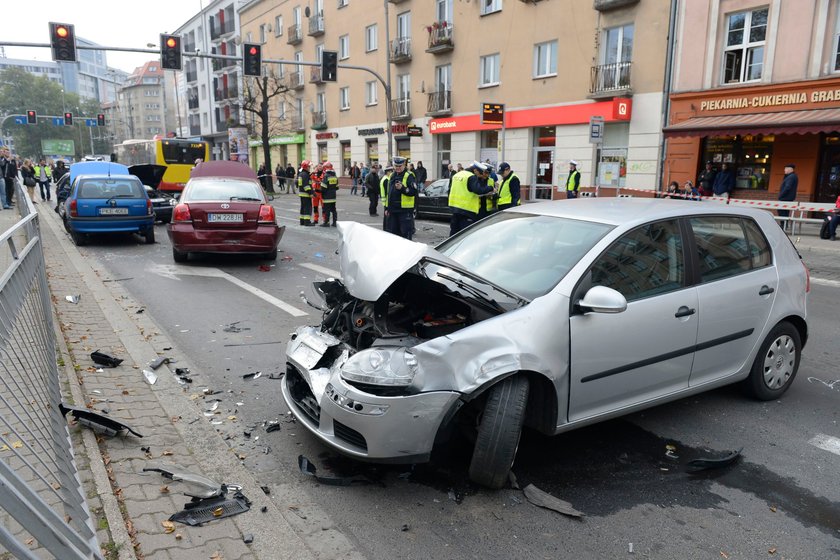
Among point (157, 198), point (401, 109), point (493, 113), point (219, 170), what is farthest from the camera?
point (401, 109)

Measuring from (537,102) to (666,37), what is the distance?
5896 millimetres

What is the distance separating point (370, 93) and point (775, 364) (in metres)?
34.2

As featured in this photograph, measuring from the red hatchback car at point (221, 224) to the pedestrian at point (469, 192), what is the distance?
332 centimetres

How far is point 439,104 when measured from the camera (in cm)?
2992

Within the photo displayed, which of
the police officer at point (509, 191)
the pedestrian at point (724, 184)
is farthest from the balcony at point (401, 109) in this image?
the police officer at point (509, 191)

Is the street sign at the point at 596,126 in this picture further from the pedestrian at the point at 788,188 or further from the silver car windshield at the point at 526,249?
the silver car windshield at the point at 526,249

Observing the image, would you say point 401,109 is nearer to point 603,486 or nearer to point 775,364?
point 775,364

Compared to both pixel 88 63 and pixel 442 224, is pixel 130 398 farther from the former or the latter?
pixel 88 63

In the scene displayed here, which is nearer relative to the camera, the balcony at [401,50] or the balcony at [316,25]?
the balcony at [401,50]

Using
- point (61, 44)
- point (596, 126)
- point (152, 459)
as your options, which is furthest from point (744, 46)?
point (61, 44)

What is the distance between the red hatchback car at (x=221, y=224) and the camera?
10.3m

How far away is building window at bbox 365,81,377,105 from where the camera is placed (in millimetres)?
36000

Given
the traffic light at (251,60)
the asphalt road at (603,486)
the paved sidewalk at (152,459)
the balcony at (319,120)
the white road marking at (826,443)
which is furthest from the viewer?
the balcony at (319,120)

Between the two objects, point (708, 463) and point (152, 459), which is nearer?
point (152, 459)
